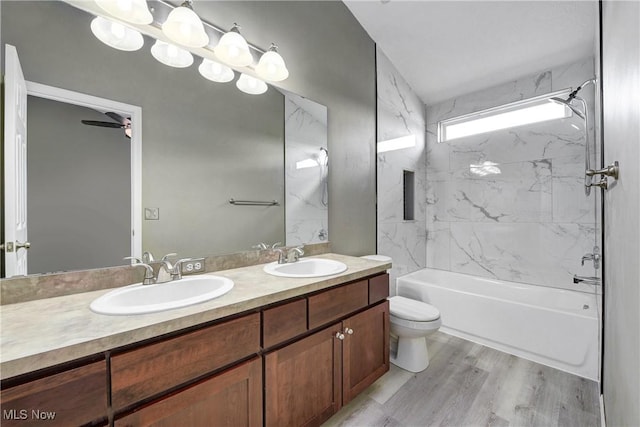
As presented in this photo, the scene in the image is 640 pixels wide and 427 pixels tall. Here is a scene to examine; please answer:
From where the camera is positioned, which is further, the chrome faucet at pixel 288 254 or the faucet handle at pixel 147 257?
the chrome faucet at pixel 288 254

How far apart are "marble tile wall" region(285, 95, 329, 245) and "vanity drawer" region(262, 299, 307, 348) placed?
2.49 ft

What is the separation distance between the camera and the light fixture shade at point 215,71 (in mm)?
1565

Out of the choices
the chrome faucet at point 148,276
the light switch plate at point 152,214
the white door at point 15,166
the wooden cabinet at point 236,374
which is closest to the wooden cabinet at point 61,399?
the wooden cabinet at point 236,374

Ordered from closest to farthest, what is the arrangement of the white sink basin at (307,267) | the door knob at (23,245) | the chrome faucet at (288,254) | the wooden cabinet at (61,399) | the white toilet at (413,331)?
the wooden cabinet at (61,399) < the door knob at (23,245) < the white sink basin at (307,267) < the chrome faucet at (288,254) < the white toilet at (413,331)

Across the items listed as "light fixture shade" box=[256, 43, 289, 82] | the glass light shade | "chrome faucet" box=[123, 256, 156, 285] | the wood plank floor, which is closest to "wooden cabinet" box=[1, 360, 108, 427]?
"chrome faucet" box=[123, 256, 156, 285]

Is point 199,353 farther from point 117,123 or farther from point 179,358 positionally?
point 117,123

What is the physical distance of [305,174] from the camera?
2121mm

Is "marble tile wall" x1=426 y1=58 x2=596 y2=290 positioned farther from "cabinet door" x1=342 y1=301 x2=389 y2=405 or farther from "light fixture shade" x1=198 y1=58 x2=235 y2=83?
"light fixture shade" x1=198 y1=58 x2=235 y2=83

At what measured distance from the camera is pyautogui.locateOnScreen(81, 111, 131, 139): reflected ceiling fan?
1.22 metres

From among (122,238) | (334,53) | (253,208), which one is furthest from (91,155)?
(334,53)

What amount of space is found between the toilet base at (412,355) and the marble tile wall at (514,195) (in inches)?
61.5

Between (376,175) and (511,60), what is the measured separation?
1.73 metres

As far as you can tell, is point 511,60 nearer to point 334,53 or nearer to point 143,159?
Answer: point 334,53

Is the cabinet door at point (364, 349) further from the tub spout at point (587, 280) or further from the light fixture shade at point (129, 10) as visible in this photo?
the light fixture shade at point (129, 10)
